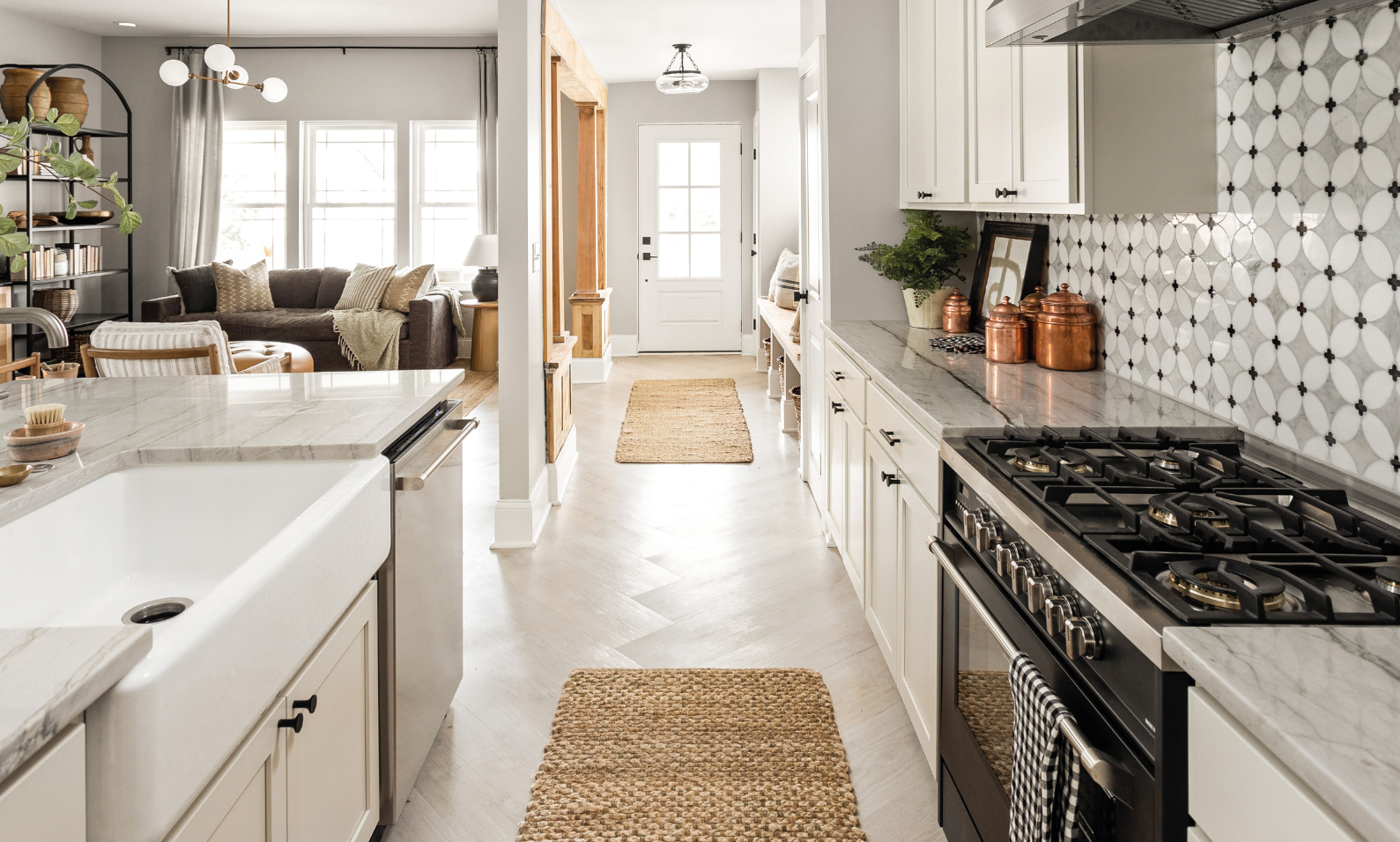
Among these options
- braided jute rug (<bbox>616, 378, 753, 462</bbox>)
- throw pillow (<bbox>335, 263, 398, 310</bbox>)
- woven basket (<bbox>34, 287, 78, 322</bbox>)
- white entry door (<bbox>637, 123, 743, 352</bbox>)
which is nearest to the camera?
braided jute rug (<bbox>616, 378, 753, 462</bbox>)

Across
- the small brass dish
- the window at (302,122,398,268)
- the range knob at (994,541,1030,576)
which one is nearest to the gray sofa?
the window at (302,122,398,268)

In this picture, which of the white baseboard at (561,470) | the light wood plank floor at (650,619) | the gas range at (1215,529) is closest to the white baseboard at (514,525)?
the light wood plank floor at (650,619)

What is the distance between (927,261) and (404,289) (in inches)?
222

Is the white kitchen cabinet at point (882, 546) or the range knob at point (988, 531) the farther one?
the white kitchen cabinet at point (882, 546)

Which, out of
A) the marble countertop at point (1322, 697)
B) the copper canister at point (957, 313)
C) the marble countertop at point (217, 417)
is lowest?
the marble countertop at point (1322, 697)

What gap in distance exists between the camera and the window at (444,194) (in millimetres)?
9086

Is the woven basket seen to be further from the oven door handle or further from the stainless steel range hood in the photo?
the oven door handle

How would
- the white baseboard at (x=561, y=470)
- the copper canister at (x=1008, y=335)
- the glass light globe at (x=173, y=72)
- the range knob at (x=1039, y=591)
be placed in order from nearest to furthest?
the range knob at (x=1039, y=591) < the copper canister at (x=1008, y=335) < the white baseboard at (x=561, y=470) < the glass light globe at (x=173, y=72)

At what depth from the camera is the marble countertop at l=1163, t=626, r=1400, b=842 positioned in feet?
2.27

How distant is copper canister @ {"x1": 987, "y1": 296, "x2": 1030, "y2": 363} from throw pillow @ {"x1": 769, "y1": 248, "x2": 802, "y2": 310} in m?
4.42

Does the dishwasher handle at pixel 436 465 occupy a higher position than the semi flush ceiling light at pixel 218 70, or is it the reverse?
the semi flush ceiling light at pixel 218 70

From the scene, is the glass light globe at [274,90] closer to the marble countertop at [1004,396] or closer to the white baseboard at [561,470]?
the white baseboard at [561,470]

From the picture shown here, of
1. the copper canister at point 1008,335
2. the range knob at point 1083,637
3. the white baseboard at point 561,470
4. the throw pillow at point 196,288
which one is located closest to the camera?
the range knob at point 1083,637

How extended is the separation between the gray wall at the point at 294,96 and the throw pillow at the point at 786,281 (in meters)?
3.38
